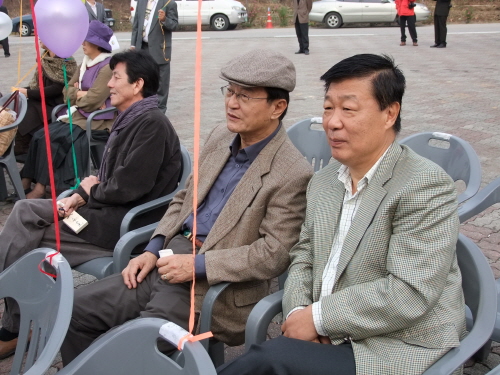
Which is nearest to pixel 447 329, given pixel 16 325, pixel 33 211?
pixel 16 325

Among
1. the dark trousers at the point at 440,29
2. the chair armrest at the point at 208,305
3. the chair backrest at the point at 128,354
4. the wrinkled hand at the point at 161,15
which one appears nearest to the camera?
the chair backrest at the point at 128,354

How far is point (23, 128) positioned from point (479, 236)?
3.88 meters

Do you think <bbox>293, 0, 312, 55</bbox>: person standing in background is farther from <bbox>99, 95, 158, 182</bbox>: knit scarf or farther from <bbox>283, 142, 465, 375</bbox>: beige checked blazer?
<bbox>283, 142, 465, 375</bbox>: beige checked blazer

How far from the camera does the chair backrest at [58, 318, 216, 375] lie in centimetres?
153

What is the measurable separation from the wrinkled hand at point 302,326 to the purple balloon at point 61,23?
2537 millimetres

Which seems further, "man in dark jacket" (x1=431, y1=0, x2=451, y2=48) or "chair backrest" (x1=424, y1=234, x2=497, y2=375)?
"man in dark jacket" (x1=431, y1=0, x2=451, y2=48)

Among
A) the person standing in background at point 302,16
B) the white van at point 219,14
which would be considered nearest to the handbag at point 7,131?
the person standing in background at point 302,16

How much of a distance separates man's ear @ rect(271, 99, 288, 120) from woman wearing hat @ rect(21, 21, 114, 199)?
8.77ft

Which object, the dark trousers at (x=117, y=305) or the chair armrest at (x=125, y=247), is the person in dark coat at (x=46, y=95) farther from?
the dark trousers at (x=117, y=305)

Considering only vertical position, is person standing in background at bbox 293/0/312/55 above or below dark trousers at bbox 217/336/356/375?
above

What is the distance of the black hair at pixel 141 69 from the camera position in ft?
11.0

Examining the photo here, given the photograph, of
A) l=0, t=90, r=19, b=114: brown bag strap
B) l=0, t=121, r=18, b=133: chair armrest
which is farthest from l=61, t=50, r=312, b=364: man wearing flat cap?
l=0, t=90, r=19, b=114: brown bag strap

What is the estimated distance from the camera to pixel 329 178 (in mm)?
2156

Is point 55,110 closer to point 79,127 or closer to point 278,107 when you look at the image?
point 79,127
